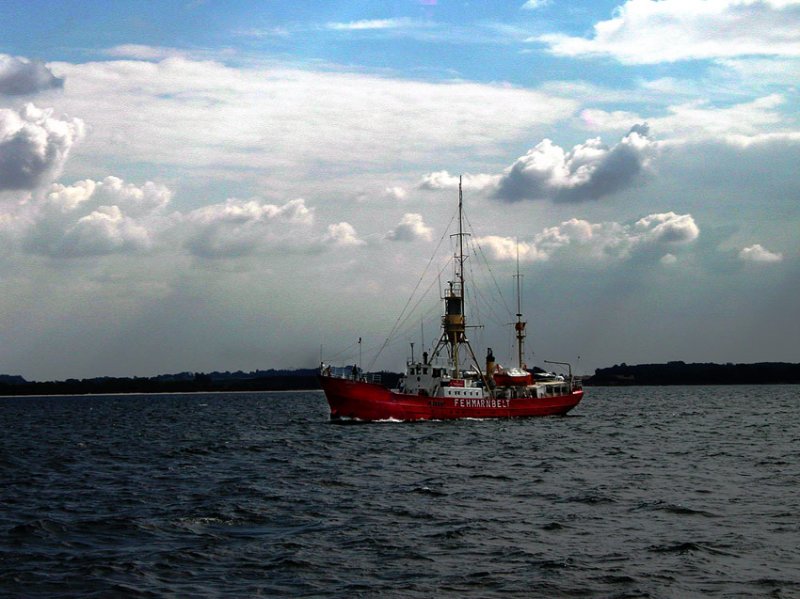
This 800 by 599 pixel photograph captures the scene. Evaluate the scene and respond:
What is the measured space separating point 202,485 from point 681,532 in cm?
2147

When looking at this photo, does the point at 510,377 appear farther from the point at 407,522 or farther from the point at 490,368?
the point at 407,522

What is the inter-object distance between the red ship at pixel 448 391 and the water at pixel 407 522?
67.0 ft

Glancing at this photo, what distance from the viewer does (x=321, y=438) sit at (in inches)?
2689

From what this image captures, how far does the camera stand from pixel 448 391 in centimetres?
8088

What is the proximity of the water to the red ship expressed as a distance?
20431 mm

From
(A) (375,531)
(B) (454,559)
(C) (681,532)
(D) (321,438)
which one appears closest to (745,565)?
(C) (681,532)

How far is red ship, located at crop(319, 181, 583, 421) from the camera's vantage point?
257ft

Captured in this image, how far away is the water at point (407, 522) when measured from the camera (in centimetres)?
2112

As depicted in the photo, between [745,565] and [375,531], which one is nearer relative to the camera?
→ [745,565]

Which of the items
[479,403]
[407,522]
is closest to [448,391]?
[479,403]

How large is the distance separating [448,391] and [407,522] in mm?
52360

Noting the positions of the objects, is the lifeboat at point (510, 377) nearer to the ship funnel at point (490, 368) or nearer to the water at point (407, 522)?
the ship funnel at point (490, 368)

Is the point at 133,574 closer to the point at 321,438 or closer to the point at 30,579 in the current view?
the point at 30,579

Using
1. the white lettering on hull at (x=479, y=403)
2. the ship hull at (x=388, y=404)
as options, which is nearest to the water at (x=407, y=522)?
the ship hull at (x=388, y=404)
